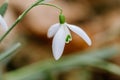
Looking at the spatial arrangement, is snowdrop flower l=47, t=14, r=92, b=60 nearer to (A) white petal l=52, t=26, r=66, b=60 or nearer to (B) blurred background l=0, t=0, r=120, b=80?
(A) white petal l=52, t=26, r=66, b=60

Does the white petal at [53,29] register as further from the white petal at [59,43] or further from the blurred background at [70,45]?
the blurred background at [70,45]

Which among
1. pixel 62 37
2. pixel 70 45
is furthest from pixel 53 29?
Answer: pixel 70 45

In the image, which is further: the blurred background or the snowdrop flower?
the blurred background

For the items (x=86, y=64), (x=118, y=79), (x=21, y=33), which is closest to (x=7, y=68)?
(x=21, y=33)

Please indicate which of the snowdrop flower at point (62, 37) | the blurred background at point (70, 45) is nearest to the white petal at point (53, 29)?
the snowdrop flower at point (62, 37)

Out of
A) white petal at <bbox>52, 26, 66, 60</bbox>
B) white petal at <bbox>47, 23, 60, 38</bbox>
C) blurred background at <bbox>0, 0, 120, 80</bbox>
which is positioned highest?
blurred background at <bbox>0, 0, 120, 80</bbox>

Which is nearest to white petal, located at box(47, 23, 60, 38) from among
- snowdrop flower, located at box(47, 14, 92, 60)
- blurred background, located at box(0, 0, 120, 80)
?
snowdrop flower, located at box(47, 14, 92, 60)

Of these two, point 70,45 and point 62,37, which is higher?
point 70,45

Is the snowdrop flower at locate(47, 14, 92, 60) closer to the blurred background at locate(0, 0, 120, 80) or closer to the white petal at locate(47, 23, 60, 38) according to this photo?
the white petal at locate(47, 23, 60, 38)

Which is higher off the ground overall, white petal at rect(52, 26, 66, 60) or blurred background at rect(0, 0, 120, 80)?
blurred background at rect(0, 0, 120, 80)

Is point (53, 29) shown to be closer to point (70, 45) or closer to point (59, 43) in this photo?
point (59, 43)
